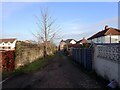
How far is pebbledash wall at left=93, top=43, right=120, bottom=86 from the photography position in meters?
10.5

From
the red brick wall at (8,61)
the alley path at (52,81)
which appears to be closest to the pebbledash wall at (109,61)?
the alley path at (52,81)

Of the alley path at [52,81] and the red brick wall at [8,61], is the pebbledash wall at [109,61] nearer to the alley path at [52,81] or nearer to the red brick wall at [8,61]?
the alley path at [52,81]

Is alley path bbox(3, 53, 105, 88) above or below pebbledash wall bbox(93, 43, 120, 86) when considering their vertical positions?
below

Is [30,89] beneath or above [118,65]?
beneath

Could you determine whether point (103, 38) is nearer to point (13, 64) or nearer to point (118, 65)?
point (13, 64)

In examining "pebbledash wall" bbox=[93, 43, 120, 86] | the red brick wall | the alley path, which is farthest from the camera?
the red brick wall

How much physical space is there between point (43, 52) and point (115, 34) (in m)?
21.6

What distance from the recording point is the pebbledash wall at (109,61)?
10.5 meters

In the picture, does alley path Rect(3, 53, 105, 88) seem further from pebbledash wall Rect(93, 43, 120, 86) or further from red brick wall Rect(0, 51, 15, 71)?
red brick wall Rect(0, 51, 15, 71)

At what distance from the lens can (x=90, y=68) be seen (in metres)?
17.8

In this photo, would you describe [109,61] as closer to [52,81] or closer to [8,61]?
[52,81]

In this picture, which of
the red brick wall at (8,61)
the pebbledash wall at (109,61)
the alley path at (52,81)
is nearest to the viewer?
the pebbledash wall at (109,61)

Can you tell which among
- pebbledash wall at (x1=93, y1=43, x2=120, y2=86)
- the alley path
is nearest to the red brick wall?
the alley path

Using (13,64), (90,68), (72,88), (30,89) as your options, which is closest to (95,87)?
(72,88)
